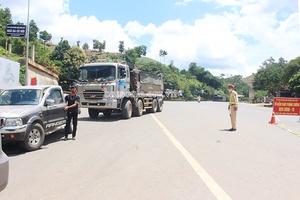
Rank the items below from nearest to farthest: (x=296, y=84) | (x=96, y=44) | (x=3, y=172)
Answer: (x=3, y=172), (x=296, y=84), (x=96, y=44)

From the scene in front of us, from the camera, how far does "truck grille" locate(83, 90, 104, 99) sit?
1460 cm

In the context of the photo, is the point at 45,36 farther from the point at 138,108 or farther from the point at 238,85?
the point at 138,108

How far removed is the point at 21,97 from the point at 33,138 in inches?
60.4

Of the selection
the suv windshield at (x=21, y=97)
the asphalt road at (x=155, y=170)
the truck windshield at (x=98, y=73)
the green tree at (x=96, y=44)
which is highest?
the green tree at (x=96, y=44)

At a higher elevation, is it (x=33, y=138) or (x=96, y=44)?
(x=96, y=44)

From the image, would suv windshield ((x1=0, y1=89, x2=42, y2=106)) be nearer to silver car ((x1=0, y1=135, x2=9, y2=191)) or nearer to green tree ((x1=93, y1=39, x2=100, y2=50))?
silver car ((x1=0, y1=135, x2=9, y2=191))

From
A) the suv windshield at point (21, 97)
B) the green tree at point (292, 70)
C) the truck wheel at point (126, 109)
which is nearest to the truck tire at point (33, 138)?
the suv windshield at point (21, 97)

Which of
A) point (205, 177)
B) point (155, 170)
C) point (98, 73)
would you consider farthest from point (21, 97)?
point (98, 73)

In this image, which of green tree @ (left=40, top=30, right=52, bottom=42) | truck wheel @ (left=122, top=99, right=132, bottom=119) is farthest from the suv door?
green tree @ (left=40, top=30, right=52, bottom=42)

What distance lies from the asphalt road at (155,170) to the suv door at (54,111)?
60 cm

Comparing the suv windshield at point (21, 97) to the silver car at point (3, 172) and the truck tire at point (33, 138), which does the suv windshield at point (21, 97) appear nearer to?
the truck tire at point (33, 138)

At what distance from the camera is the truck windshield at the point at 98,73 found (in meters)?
14.8

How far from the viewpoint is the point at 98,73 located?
15.0m

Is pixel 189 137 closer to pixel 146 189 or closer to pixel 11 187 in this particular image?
pixel 146 189
